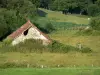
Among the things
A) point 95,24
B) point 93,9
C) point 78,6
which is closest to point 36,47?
point 95,24

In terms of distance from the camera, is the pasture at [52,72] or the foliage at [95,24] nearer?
the pasture at [52,72]

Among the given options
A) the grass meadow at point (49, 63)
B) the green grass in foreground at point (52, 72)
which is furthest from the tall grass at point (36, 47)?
the green grass in foreground at point (52, 72)

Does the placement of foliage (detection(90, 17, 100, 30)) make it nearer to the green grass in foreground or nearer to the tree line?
the green grass in foreground

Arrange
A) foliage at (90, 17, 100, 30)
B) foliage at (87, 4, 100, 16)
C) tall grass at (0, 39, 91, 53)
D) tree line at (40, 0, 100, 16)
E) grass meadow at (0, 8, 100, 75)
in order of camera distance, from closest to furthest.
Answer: grass meadow at (0, 8, 100, 75), tall grass at (0, 39, 91, 53), foliage at (90, 17, 100, 30), foliage at (87, 4, 100, 16), tree line at (40, 0, 100, 16)

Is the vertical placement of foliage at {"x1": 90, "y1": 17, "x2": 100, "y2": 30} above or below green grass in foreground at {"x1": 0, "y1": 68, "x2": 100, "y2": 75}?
below

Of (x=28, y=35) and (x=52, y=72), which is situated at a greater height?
(x=52, y=72)

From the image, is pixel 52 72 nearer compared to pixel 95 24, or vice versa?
pixel 52 72

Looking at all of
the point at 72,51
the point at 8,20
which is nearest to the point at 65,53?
the point at 72,51

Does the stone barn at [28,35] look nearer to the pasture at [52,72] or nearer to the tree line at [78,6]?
the pasture at [52,72]

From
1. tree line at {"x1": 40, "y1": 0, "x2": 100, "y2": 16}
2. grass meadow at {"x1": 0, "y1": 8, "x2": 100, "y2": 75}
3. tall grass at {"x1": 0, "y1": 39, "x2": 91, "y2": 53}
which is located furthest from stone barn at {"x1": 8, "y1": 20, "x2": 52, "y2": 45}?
tree line at {"x1": 40, "y1": 0, "x2": 100, "y2": 16}

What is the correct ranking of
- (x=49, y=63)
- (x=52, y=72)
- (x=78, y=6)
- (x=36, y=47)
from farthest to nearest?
(x=78, y=6) < (x=36, y=47) < (x=49, y=63) < (x=52, y=72)

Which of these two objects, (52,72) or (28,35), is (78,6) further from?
(52,72)

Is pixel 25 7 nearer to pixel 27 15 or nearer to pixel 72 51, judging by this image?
pixel 27 15

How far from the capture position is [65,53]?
4638 centimetres
